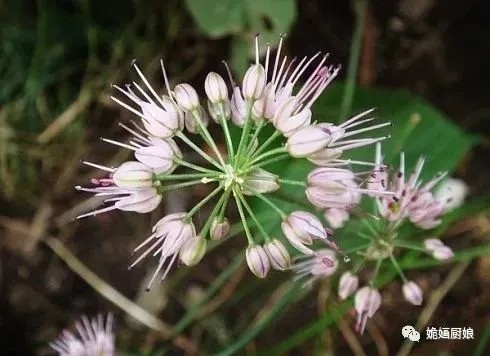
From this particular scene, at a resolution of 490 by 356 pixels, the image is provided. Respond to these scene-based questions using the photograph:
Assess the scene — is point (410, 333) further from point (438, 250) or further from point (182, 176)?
point (182, 176)

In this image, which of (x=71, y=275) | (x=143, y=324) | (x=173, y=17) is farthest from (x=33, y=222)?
(x=173, y=17)

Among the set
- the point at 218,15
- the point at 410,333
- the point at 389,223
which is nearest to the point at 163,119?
the point at 389,223

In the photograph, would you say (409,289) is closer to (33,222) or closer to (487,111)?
(487,111)

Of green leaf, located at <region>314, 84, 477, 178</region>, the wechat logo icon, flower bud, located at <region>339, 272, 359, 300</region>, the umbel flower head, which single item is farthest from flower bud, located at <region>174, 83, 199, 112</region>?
the wechat logo icon

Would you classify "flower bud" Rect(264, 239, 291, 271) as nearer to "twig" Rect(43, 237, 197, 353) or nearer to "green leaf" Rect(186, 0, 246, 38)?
"green leaf" Rect(186, 0, 246, 38)

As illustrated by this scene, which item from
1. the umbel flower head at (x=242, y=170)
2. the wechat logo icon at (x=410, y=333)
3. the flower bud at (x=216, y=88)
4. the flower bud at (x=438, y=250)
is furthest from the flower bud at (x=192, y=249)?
the wechat logo icon at (x=410, y=333)

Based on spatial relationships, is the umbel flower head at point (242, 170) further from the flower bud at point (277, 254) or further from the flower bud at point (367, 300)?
the flower bud at point (367, 300)
